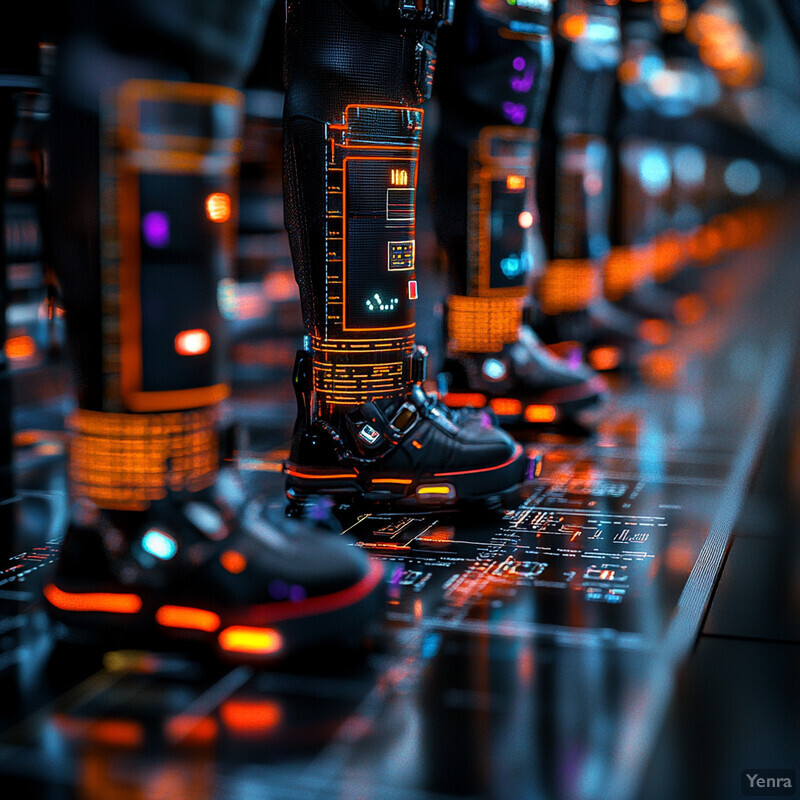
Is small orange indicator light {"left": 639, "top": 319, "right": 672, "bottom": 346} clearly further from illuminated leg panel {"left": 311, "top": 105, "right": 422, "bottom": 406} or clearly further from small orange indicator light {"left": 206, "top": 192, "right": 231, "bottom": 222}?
small orange indicator light {"left": 206, "top": 192, "right": 231, "bottom": 222}

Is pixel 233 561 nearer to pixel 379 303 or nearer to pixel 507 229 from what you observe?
pixel 379 303

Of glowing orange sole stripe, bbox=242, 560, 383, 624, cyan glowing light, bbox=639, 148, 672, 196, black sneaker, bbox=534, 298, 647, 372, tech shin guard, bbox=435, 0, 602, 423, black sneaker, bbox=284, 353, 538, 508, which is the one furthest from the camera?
cyan glowing light, bbox=639, 148, 672, 196

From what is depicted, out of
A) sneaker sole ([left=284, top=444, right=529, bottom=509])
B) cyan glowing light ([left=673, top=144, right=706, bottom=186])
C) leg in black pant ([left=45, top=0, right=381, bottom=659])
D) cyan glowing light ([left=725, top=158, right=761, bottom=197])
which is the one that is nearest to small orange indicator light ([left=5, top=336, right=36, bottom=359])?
sneaker sole ([left=284, top=444, right=529, bottom=509])

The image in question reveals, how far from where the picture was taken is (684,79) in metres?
5.46

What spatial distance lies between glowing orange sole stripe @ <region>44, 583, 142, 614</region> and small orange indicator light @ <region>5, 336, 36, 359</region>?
1.68 m

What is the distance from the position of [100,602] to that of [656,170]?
5.19 metres

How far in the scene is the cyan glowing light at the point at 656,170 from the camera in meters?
5.62

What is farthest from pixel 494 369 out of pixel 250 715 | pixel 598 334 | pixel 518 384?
pixel 250 715

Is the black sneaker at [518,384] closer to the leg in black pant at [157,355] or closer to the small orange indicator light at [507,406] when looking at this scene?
the small orange indicator light at [507,406]

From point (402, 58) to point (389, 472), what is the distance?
72 centimetres

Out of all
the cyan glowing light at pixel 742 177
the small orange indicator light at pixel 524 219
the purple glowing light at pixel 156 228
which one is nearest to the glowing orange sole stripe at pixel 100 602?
the purple glowing light at pixel 156 228

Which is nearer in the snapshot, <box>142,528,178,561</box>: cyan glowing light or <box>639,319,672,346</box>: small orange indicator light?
<box>142,528,178,561</box>: cyan glowing light

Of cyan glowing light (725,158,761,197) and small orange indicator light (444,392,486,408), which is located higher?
cyan glowing light (725,158,761,197)

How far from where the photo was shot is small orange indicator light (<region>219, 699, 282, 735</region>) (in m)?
1.09
